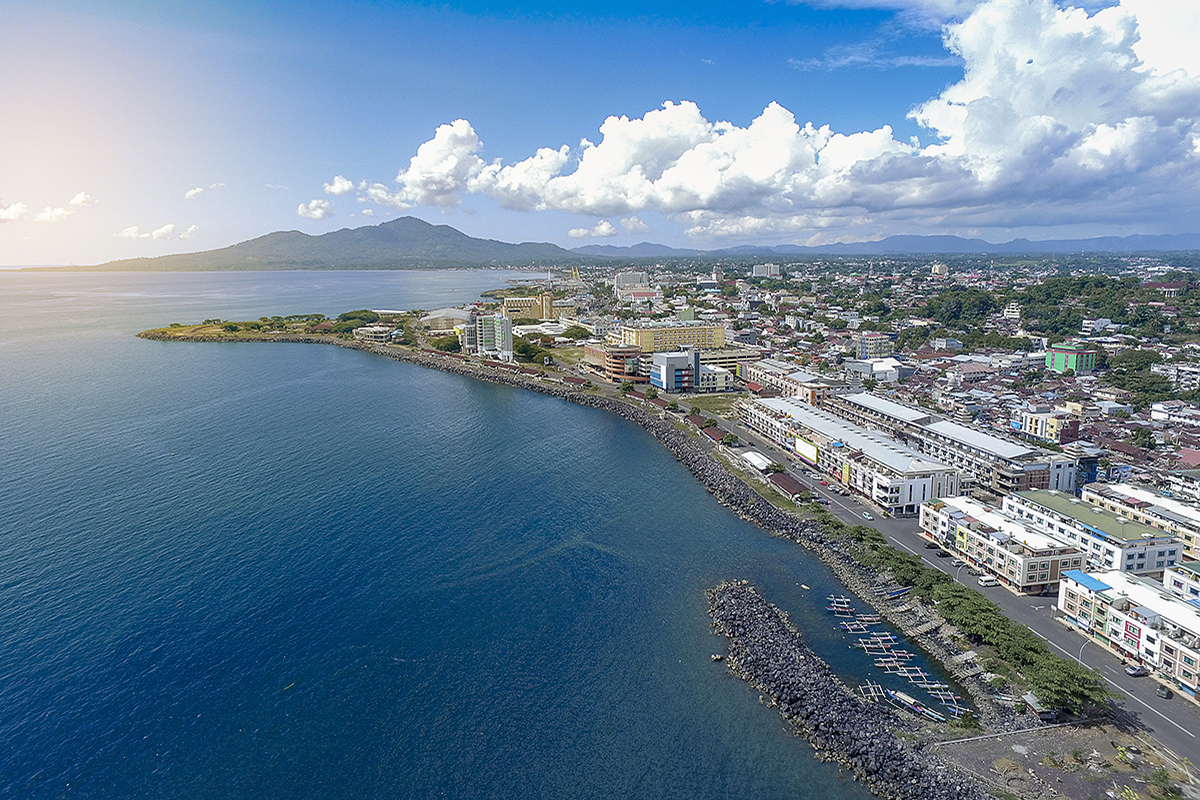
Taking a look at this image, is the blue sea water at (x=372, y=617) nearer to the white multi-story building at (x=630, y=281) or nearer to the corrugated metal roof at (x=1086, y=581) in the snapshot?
the corrugated metal roof at (x=1086, y=581)

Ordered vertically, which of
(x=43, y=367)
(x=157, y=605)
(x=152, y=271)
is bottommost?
(x=157, y=605)

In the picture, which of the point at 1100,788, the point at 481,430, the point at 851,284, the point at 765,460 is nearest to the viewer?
the point at 1100,788

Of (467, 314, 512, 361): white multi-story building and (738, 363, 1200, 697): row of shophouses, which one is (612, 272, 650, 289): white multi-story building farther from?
(738, 363, 1200, 697): row of shophouses

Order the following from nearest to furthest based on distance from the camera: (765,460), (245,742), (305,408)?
(245,742) → (765,460) → (305,408)

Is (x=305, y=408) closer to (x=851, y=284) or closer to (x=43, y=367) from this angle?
(x=43, y=367)

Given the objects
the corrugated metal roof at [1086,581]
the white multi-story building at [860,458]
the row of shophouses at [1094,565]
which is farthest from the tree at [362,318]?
the corrugated metal roof at [1086,581]

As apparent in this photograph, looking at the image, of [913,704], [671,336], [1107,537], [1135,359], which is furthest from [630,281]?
[913,704]

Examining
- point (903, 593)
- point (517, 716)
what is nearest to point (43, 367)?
point (517, 716)
